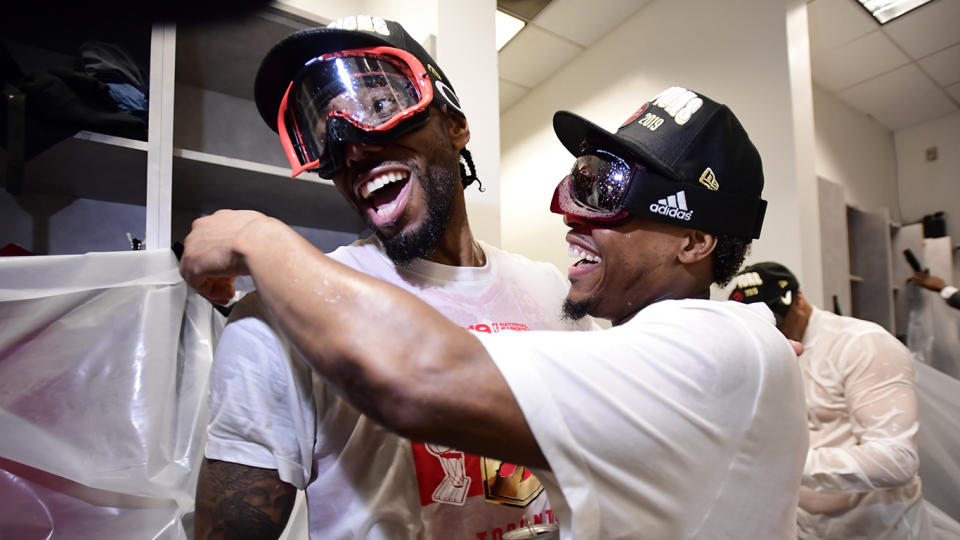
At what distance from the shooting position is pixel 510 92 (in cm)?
501

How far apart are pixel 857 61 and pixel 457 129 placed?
15.9ft

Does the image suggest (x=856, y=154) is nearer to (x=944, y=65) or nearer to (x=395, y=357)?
(x=944, y=65)

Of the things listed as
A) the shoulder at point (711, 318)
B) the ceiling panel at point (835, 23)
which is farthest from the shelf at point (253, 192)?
the ceiling panel at point (835, 23)

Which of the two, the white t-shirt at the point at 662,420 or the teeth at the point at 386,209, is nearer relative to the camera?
the white t-shirt at the point at 662,420

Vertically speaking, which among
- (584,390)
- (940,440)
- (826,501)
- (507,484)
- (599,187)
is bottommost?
(826,501)

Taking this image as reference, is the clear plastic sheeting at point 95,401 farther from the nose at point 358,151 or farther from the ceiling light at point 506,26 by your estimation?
the ceiling light at point 506,26

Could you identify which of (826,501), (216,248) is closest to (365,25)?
(216,248)

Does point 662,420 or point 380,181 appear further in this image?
point 380,181

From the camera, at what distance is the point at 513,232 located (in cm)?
497

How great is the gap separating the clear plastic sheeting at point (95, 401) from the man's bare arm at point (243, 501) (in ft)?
1.55

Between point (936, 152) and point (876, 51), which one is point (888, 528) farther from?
point (936, 152)

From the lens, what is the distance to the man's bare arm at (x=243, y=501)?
2.87 feet

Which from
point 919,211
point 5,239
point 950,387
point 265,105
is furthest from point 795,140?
point 919,211

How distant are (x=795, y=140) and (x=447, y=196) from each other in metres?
2.45
